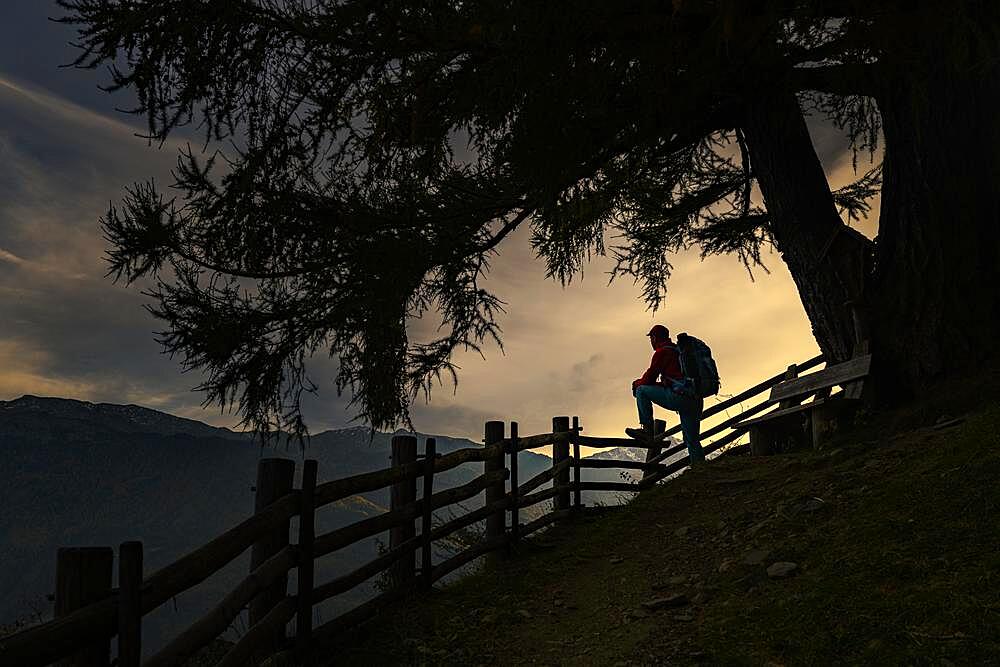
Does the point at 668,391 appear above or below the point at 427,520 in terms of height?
above

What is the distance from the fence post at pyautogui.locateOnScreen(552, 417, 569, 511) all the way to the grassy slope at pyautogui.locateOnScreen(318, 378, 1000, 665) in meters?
1.72

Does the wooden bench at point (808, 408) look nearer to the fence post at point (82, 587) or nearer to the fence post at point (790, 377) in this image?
the fence post at point (790, 377)

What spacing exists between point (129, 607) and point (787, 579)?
422 cm

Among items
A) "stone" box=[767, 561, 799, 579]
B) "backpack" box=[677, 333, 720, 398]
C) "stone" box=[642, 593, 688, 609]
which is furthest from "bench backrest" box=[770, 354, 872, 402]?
"stone" box=[642, 593, 688, 609]

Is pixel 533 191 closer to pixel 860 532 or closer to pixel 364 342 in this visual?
pixel 364 342

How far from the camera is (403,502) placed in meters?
7.03

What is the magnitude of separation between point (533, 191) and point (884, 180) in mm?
4642

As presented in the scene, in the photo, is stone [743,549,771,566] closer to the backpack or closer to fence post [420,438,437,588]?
fence post [420,438,437,588]

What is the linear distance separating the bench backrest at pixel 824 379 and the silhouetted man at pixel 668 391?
117cm

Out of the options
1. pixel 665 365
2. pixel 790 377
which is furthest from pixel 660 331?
pixel 790 377

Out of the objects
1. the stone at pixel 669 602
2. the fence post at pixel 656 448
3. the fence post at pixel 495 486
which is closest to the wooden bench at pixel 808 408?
the fence post at pixel 656 448

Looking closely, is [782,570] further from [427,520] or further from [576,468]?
[576,468]

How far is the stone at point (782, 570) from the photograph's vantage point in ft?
17.0

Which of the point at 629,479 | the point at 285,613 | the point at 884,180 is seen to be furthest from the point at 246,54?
the point at 629,479
